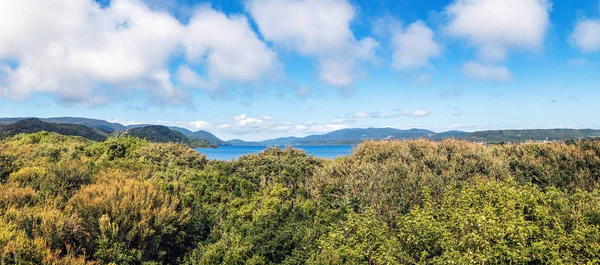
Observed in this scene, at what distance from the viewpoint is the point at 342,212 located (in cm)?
1742

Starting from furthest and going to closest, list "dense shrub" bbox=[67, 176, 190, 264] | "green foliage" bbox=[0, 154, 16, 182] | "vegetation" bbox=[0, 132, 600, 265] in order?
"green foliage" bbox=[0, 154, 16, 182], "dense shrub" bbox=[67, 176, 190, 264], "vegetation" bbox=[0, 132, 600, 265]

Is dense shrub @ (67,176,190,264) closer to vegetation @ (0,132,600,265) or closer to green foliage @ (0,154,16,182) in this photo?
vegetation @ (0,132,600,265)

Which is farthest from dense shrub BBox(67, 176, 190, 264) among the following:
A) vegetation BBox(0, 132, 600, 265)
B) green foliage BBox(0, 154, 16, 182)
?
green foliage BBox(0, 154, 16, 182)

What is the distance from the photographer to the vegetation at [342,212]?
9562 millimetres

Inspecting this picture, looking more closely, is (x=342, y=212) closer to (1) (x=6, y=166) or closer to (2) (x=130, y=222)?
(2) (x=130, y=222)

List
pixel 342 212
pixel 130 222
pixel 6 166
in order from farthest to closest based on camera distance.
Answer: pixel 6 166
pixel 342 212
pixel 130 222

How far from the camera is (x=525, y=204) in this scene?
36.7ft

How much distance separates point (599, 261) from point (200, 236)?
17.8 metres

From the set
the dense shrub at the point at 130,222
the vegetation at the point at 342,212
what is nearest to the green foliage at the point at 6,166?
the vegetation at the point at 342,212

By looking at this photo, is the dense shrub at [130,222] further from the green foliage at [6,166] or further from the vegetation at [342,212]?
the green foliage at [6,166]

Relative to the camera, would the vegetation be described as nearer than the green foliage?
Yes

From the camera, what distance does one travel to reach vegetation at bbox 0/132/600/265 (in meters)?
9.56

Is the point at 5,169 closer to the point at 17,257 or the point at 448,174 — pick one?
the point at 17,257

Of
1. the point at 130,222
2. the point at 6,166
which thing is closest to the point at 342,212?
the point at 130,222
